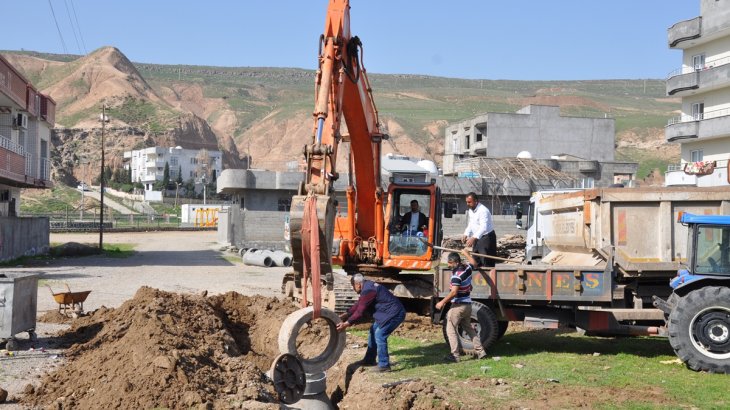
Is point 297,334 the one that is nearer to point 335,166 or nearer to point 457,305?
point 335,166

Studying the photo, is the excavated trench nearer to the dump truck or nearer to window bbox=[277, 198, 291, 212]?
the dump truck

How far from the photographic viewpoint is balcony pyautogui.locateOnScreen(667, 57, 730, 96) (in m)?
50.6

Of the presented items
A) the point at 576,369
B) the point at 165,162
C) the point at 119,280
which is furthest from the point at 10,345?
the point at 165,162

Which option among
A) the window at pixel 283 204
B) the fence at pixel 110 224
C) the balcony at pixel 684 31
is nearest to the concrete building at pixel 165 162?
the fence at pixel 110 224

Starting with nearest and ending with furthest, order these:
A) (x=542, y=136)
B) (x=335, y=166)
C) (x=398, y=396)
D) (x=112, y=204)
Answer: (x=398, y=396), (x=335, y=166), (x=542, y=136), (x=112, y=204)

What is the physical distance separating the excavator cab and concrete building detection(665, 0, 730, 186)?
1529 inches

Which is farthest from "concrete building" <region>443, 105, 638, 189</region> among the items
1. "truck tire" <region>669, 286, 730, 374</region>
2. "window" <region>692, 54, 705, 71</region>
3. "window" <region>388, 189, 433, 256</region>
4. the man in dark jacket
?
"truck tire" <region>669, 286, 730, 374</region>

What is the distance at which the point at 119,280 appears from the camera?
2714 centimetres

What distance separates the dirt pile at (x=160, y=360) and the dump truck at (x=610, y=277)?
12.3ft

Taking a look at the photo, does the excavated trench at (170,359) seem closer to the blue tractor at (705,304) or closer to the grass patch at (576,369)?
the grass patch at (576,369)

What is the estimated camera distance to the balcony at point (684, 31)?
5216cm

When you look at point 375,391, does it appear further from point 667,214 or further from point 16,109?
point 16,109

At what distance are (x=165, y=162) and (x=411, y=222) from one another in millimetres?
132781

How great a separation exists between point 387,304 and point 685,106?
4912cm
